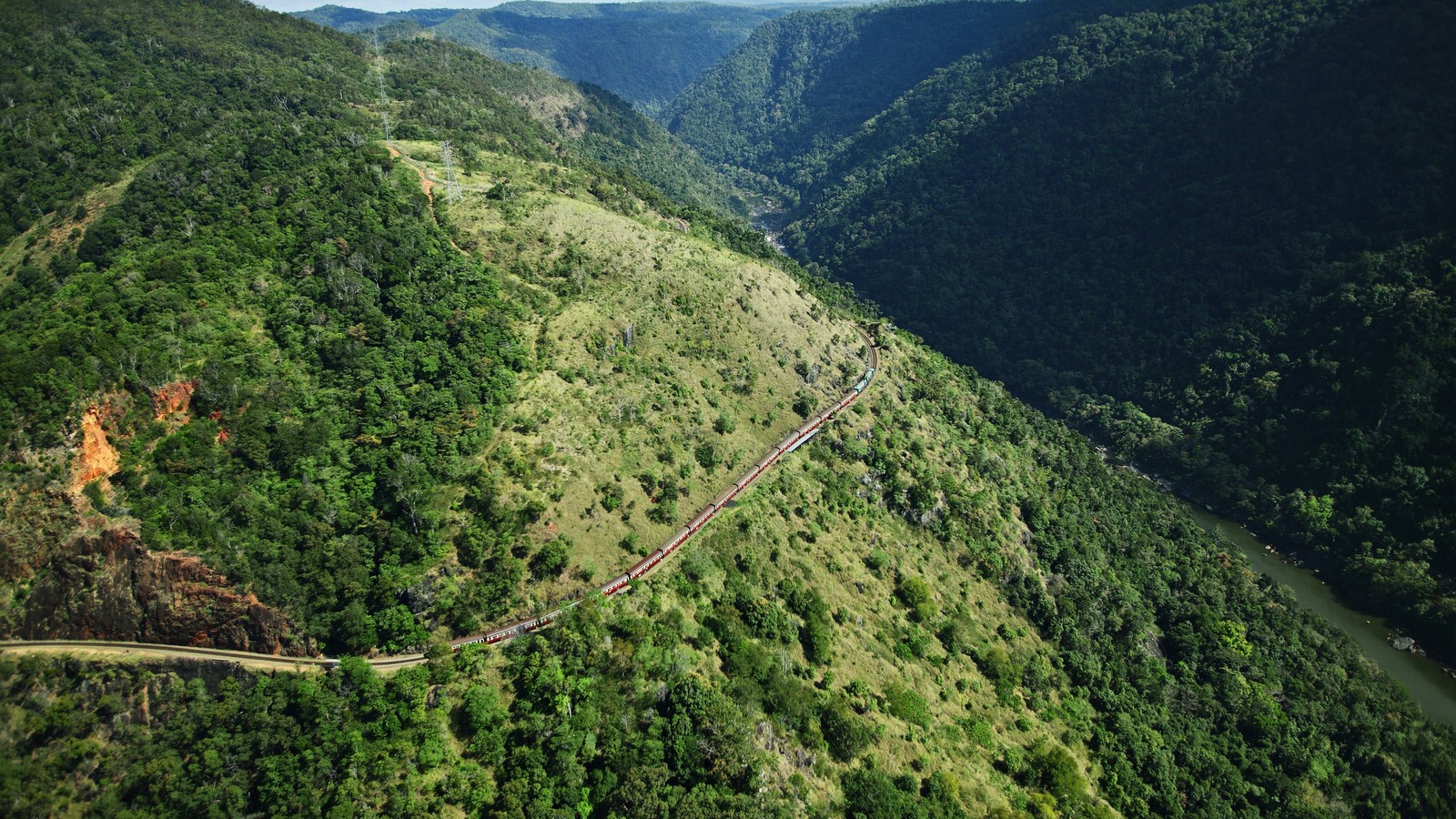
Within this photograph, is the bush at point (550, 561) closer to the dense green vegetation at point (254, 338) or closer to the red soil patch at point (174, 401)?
the dense green vegetation at point (254, 338)

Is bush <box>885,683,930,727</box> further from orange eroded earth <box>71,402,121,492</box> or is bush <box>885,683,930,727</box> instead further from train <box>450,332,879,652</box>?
orange eroded earth <box>71,402,121,492</box>

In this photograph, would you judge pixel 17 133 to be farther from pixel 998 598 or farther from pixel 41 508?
pixel 998 598

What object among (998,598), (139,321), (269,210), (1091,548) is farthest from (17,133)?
(1091,548)

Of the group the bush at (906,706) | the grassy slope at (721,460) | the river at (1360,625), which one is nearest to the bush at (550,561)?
the grassy slope at (721,460)

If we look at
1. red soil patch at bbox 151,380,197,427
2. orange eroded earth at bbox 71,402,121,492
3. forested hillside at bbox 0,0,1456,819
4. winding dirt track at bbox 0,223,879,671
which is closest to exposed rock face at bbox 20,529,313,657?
forested hillside at bbox 0,0,1456,819

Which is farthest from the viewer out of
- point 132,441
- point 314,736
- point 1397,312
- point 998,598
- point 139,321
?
point 1397,312

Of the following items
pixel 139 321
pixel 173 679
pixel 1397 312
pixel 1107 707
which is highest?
pixel 1397 312
